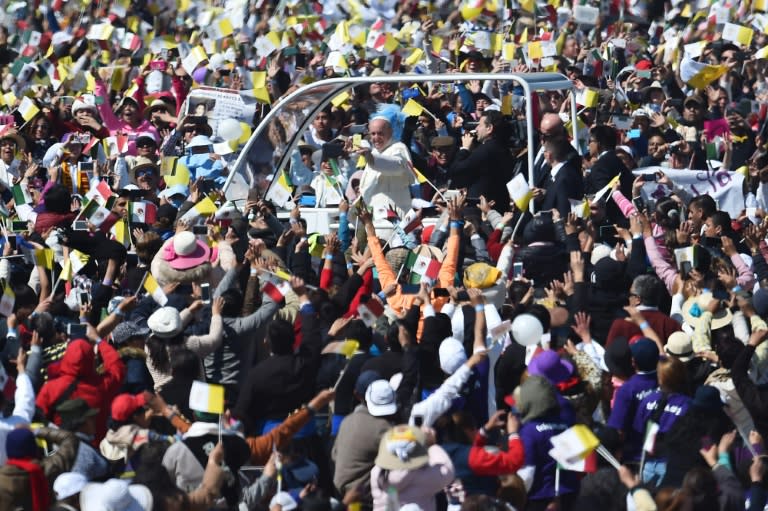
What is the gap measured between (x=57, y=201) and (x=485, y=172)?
3.09 metres

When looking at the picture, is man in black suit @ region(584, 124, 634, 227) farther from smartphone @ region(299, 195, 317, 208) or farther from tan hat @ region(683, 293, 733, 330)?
tan hat @ region(683, 293, 733, 330)

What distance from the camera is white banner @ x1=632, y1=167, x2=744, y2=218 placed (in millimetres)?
13422

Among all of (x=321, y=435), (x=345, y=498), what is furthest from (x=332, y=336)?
(x=345, y=498)

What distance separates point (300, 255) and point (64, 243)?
5.20ft

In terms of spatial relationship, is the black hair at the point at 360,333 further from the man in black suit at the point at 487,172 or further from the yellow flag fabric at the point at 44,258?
the man in black suit at the point at 487,172

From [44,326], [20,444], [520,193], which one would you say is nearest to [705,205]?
[520,193]

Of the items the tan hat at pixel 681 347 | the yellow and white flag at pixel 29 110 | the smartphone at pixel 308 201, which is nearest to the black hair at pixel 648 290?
the tan hat at pixel 681 347

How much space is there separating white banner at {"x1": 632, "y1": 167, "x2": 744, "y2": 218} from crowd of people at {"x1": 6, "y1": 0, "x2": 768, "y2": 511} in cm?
2

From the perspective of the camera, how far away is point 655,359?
862 centimetres

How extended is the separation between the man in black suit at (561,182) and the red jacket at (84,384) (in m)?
3.86

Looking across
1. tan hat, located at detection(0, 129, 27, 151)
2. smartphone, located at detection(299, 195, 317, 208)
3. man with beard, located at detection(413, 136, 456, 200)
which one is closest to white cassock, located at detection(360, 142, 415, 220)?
smartphone, located at detection(299, 195, 317, 208)

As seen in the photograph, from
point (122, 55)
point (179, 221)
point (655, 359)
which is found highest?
point (655, 359)

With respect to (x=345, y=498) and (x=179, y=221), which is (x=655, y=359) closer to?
(x=345, y=498)

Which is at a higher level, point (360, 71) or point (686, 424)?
point (686, 424)
